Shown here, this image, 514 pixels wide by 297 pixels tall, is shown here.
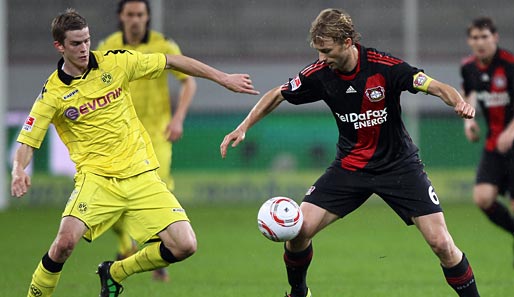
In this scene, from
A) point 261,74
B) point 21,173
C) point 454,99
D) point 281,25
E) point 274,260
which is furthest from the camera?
point 281,25

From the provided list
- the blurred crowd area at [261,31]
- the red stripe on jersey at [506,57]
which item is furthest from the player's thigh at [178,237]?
the blurred crowd area at [261,31]

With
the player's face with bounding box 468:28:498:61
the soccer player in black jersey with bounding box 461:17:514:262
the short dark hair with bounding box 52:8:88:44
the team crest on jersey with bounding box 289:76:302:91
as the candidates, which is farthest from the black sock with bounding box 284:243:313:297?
the player's face with bounding box 468:28:498:61

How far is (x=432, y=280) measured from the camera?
30.0 ft

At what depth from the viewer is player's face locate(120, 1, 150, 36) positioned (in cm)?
927

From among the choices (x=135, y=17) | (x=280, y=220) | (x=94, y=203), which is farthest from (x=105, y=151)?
(x=135, y=17)

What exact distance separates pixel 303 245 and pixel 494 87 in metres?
3.91

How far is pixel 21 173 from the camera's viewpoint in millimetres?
6570

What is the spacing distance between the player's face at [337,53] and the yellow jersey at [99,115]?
123 centimetres

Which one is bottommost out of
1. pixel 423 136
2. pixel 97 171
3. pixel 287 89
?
pixel 423 136

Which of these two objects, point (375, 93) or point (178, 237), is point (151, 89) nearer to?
point (178, 237)

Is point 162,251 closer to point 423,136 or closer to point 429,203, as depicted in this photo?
point 429,203

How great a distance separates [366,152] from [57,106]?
2.10 m

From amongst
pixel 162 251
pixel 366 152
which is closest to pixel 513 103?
pixel 366 152

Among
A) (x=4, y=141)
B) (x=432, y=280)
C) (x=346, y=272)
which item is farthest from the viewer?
(x=4, y=141)
